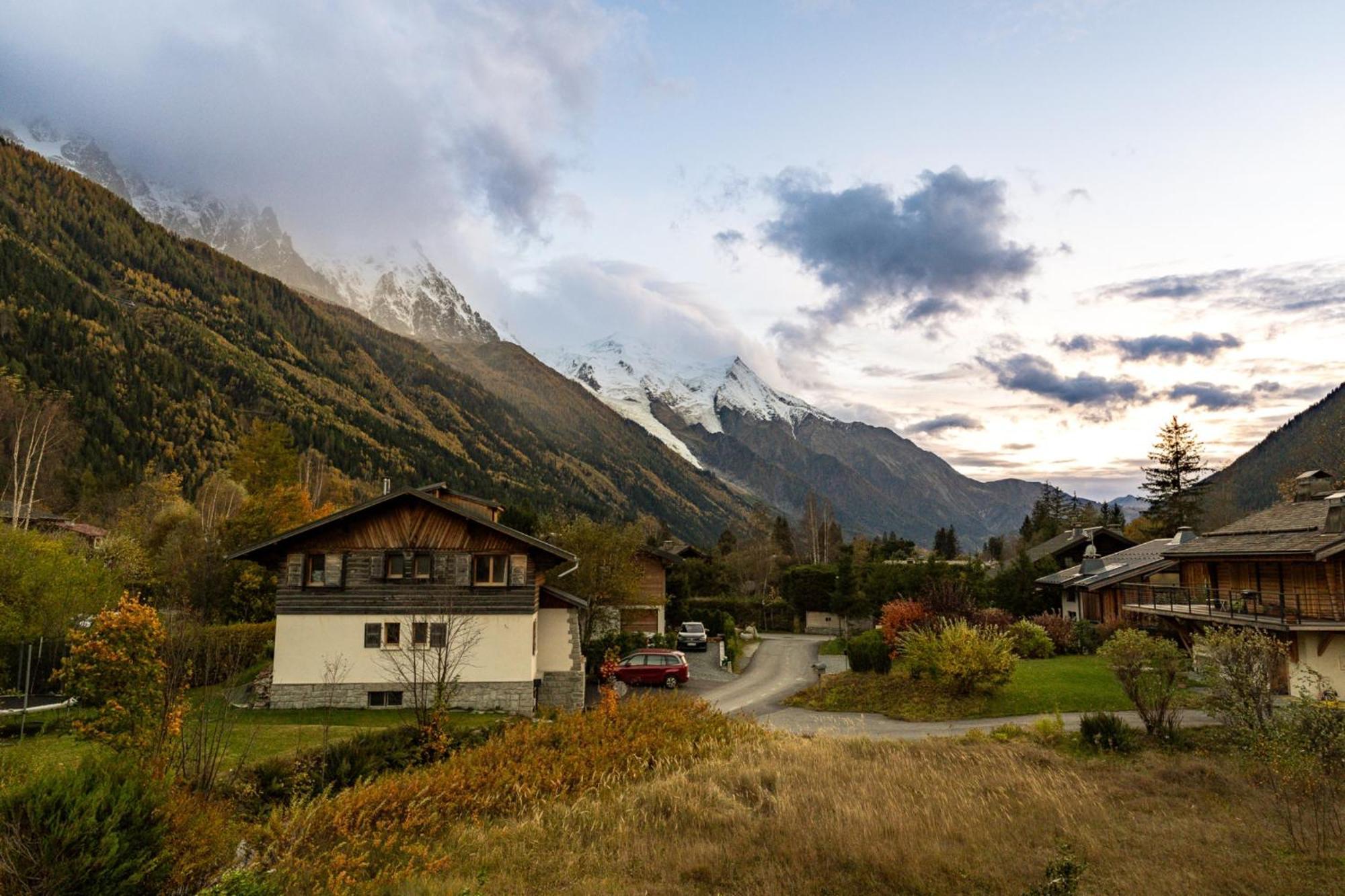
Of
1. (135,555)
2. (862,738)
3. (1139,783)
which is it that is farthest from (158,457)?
(1139,783)

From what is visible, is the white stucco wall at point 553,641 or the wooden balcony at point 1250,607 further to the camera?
the white stucco wall at point 553,641

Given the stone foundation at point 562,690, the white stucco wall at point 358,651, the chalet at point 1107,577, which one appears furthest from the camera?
the chalet at point 1107,577

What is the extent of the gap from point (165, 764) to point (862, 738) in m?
14.3

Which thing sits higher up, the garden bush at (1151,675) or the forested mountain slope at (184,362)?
the forested mountain slope at (184,362)

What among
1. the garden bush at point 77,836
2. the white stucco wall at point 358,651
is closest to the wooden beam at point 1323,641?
the white stucco wall at point 358,651

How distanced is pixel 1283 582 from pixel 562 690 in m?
25.4

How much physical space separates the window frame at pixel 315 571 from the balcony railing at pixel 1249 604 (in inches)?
1213

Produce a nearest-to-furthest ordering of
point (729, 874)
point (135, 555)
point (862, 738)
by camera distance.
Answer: point (729, 874) → point (862, 738) → point (135, 555)

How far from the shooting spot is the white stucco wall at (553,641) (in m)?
28.4

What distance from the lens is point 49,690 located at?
2498cm

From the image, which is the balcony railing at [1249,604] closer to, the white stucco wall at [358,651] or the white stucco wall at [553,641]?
the white stucco wall at [553,641]

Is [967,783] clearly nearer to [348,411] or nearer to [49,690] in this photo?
[49,690]

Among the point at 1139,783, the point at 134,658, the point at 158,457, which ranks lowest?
the point at 1139,783

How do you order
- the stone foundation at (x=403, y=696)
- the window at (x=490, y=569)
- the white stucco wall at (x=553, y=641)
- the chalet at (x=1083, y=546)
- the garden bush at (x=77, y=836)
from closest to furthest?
the garden bush at (x=77, y=836), the stone foundation at (x=403, y=696), the window at (x=490, y=569), the white stucco wall at (x=553, y=641), the chalet at (x=1083, y=546)
